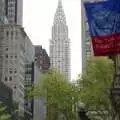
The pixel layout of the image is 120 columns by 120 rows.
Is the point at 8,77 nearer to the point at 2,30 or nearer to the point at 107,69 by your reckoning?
the point at 2,30

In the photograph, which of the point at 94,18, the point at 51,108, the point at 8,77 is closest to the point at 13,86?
the point at 8,77

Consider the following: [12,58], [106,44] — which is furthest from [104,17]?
[12,58]

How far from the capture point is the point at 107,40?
17797mm

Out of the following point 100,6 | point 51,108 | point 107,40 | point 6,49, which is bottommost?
point 51,108

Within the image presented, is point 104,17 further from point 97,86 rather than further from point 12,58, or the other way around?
point 12,58

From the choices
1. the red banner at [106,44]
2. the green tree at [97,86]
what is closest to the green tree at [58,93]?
the green tree at [97,86]

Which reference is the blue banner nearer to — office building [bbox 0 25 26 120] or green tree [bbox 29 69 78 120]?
green tree [bbox 29 69 78 120]

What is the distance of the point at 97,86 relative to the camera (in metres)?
55.0

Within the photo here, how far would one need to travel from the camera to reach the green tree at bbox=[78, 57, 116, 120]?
54.8m

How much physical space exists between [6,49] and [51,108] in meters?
126

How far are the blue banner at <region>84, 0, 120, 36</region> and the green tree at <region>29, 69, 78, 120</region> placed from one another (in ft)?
160

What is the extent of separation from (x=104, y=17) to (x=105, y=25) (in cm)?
29

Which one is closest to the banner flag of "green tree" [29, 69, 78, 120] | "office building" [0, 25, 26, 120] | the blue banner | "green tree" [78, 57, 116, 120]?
the blue banner

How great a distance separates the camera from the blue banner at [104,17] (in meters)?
17.2
